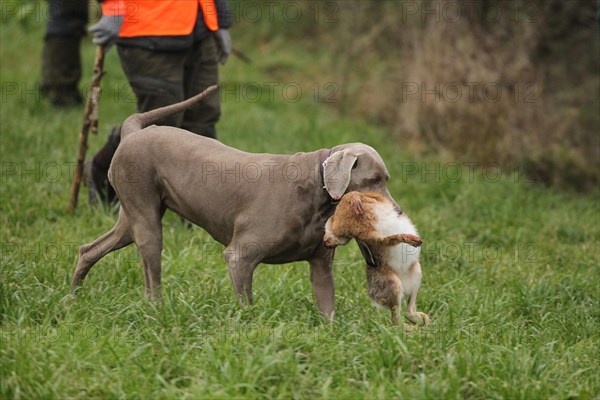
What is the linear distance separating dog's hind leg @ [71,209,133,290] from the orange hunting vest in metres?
1.35

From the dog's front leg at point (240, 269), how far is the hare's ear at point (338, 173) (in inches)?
19.9

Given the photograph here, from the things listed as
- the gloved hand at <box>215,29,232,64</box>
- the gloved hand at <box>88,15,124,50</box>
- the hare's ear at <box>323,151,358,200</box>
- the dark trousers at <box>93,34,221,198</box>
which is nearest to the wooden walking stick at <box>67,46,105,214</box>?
the dark trousers at <box>93,34,221,198</box>

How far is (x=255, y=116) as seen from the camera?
9.27m

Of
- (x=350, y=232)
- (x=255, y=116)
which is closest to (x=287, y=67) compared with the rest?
(x=255, y=116)

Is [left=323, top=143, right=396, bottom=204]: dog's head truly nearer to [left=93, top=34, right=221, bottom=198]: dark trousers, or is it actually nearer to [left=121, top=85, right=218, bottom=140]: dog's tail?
[left=121, top=85, right=218, bottom=140]: dog's tail

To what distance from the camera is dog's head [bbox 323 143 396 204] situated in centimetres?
424

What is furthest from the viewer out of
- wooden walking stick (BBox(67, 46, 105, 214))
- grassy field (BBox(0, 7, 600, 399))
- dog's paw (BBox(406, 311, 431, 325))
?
wooden walking stick (BBox(67, 46, 105, 214))

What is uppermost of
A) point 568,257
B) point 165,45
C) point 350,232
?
point 165,45

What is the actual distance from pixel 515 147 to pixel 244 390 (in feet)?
19.7

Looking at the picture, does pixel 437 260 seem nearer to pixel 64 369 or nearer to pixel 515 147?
pixel 64 369

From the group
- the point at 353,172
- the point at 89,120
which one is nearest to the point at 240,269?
the point at 353,172

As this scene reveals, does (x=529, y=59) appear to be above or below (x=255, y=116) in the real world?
above

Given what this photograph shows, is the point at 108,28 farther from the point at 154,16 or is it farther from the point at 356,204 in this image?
the point at 356,204

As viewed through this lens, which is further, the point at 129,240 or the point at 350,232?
the point at 129,240
